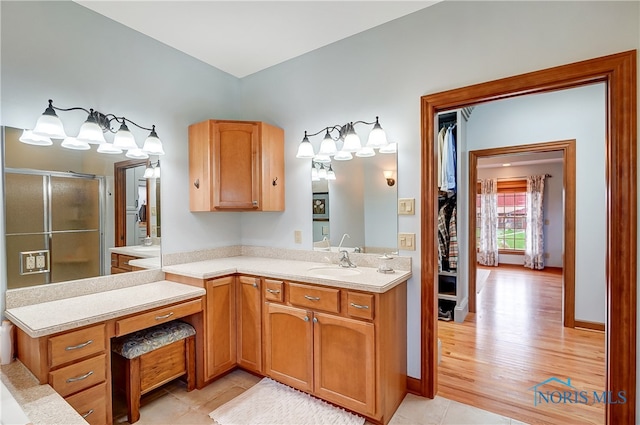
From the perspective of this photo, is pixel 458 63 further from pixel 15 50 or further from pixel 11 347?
pixel 11 347

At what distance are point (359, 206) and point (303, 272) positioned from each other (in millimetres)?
752

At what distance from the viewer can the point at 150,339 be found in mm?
2047

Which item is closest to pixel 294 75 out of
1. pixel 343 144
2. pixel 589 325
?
pixel 343 144

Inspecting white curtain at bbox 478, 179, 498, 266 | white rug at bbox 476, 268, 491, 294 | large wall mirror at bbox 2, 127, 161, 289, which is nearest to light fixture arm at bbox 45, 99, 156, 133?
large wall mirror at bbox 2, 127, 161, 289

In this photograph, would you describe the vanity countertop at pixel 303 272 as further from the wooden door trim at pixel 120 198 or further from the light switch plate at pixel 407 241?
the wooden door trim at pixel 120 198

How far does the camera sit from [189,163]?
9.03ft

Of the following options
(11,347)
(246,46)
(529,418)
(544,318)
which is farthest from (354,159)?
(544,318)

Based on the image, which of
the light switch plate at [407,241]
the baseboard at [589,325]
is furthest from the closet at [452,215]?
the light switch plate at [407,241]

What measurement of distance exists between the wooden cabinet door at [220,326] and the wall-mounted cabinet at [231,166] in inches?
26.9

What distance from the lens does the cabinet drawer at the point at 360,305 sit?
184 centimetres

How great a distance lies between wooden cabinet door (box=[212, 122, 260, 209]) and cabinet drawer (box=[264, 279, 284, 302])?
744mm

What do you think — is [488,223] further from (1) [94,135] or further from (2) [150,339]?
(1) [94,135]

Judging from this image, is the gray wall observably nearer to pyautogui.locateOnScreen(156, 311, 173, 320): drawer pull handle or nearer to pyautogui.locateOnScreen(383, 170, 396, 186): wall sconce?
pyautogui.locateOnScreen(383, 170, 396, 186): wall sconce

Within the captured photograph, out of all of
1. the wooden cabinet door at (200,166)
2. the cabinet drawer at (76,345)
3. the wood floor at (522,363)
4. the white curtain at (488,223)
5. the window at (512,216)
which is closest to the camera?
the cabinet drawer at (76,345)
